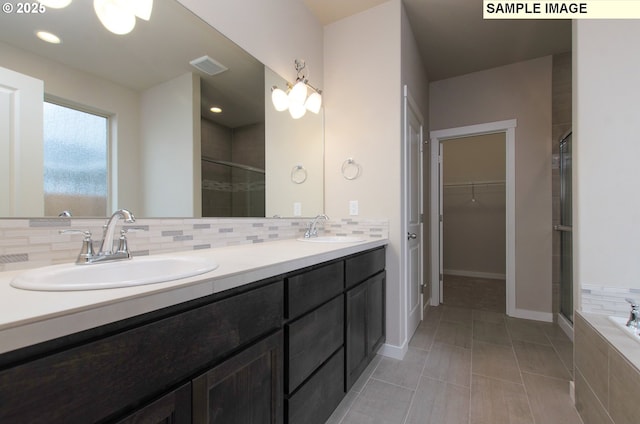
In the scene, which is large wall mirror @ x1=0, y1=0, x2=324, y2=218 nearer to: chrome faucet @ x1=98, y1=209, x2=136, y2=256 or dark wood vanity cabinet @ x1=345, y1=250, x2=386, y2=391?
chrome faucet @ x1=98, y1=209, x2=136, y2=256

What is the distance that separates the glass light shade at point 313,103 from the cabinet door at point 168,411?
1940 millimetres

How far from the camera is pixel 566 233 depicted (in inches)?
96.6

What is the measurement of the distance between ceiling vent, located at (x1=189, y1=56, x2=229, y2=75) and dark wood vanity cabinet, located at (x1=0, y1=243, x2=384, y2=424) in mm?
1164

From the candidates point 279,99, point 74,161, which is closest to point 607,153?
point 279,99

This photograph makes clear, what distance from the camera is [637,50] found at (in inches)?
54.6

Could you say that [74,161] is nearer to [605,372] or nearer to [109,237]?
[109,237]

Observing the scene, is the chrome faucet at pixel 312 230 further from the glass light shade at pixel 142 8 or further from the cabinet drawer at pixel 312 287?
the glass light shade at pixel 142 8

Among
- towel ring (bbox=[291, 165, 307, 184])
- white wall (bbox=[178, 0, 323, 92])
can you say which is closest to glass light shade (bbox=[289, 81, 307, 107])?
white wall (bbox=[178, 0, 323, 92])

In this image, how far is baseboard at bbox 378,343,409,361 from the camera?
1958 mm

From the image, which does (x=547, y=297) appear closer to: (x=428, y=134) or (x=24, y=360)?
(x=428, y=134)

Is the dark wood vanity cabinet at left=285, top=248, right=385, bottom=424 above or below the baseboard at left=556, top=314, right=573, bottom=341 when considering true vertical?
above

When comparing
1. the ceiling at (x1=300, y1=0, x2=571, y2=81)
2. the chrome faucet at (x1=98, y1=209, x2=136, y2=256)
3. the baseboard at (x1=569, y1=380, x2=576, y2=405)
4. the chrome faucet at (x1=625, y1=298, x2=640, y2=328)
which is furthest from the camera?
the ceiling at (x1=300, y1=0, x2=571, y2=81)

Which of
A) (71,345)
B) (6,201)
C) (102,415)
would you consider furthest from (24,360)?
(6,201)

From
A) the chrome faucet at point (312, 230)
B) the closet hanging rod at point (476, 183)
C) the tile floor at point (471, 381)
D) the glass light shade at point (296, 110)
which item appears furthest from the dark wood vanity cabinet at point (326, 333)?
the closet hanging rod at point (476, 183)
